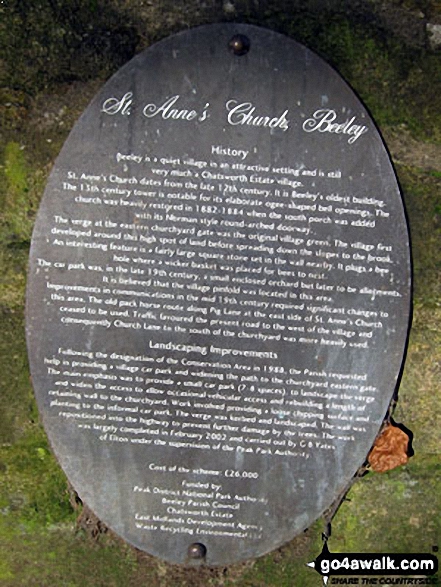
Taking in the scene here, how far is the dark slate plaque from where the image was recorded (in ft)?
5.12

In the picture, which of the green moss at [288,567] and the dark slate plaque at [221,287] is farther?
the green moss at [288,567]

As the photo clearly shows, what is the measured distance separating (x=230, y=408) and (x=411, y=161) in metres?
0.90

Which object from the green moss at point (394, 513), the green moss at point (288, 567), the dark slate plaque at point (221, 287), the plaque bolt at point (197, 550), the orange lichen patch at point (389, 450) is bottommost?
the green moss at point (288, 567)

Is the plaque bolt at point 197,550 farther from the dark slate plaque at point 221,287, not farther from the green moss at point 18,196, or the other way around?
the green moss at point 18,196

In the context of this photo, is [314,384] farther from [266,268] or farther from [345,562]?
[345,562]

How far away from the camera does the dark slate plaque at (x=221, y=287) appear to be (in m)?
1.56

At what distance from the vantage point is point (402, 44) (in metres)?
1.63

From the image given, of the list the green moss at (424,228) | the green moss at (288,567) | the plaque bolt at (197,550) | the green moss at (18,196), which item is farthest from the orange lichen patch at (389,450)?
the green moss at (18,196)

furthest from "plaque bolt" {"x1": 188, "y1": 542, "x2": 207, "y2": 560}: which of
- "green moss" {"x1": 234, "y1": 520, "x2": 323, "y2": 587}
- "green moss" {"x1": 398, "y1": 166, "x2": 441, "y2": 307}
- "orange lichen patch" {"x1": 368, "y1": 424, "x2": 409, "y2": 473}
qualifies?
"green moss" {"x1": 398, "y1": 166, "x2": 441, "y2": 307}

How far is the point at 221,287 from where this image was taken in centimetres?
158

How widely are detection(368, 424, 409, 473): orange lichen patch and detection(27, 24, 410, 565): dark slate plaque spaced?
0.10m

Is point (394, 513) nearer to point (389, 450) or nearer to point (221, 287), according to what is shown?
point (389, 450)

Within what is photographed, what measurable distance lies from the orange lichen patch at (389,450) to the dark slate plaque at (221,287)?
0.33 feet

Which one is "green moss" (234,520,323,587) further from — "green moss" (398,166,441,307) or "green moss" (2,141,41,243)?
"green moss" (2,141,41,243)
